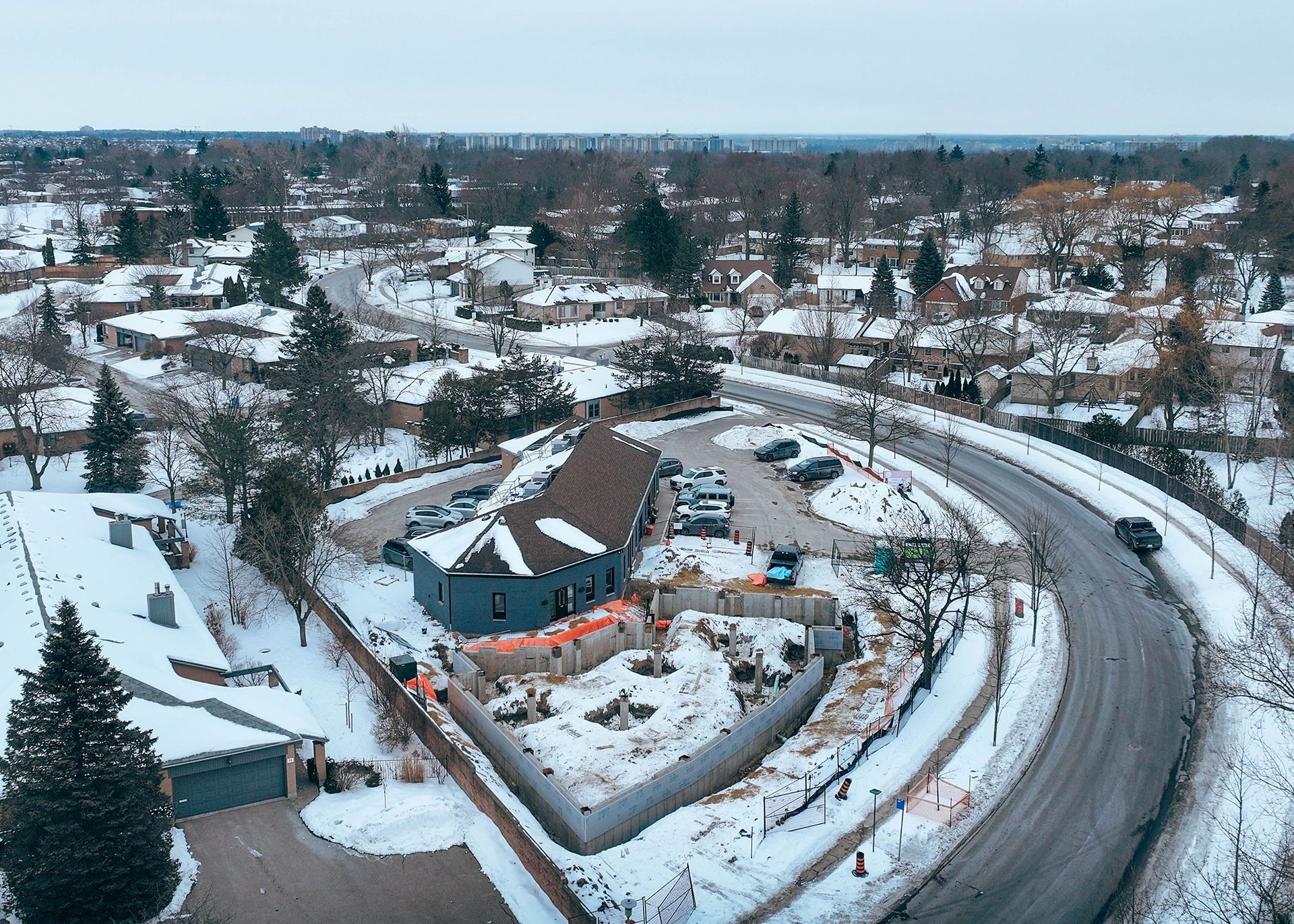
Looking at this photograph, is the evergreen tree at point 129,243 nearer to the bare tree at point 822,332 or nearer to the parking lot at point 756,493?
the bare tree at point 822,332

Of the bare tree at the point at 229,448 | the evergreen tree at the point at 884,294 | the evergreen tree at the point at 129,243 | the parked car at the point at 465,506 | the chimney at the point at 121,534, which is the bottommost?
the parked car at the point at 465,506

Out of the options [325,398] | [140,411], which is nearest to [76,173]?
[140,411]

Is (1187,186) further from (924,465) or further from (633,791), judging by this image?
(633,791)

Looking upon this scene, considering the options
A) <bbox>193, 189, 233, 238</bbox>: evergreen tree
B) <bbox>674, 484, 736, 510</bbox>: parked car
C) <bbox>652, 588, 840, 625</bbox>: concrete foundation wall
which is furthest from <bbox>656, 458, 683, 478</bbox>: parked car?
<bbox>193, 189, 233, 238</bbox>: evergreen tree

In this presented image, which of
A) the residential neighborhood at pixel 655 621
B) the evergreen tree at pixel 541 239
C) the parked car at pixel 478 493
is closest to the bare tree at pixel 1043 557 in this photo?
the residential neighborhood at pixel 655 621

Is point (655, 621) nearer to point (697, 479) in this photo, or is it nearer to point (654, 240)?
point (697, 479)

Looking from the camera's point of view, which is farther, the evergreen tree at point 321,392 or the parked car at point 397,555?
the evergreen tree at point 321,392
